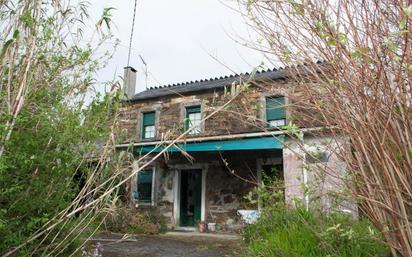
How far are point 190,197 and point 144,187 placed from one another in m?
1.94

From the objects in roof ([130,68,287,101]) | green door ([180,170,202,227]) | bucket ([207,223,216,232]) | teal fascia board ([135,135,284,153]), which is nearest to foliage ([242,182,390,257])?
teal fascia board ([135,135,284,153])

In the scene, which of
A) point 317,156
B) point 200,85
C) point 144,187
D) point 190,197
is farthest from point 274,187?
point 200,85

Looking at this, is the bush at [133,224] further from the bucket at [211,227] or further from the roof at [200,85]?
the roof at [200,85]

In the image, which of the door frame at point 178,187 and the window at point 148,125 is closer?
the door frame at point 178,187

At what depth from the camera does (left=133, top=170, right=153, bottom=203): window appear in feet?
40.0

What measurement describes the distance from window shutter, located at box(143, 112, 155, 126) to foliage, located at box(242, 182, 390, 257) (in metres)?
9.61

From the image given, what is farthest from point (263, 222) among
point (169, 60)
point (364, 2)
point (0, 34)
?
point (0, 34)

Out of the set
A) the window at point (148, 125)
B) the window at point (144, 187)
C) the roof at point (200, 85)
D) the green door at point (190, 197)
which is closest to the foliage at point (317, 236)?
the roof at point (200, 85)

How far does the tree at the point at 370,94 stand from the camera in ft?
5.80

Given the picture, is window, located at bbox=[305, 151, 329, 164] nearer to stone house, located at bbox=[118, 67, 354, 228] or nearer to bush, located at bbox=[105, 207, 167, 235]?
stone house, located at bbox=[118, 67, 354, 228]

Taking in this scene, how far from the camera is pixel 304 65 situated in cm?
234

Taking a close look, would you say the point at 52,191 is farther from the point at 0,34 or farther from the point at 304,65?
the point at 304,65

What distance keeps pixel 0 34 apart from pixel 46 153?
1.09 metres

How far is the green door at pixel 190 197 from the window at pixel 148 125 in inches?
104
